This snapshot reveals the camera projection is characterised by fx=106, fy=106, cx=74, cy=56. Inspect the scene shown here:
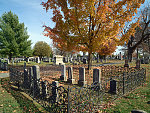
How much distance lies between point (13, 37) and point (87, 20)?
67.1ft

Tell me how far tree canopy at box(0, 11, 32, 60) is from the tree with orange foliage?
52.9 feet

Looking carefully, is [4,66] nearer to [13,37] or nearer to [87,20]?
[13,37]

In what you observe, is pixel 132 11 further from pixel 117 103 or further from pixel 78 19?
pixel 117 103

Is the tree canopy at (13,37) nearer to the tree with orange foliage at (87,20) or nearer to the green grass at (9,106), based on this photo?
the tree with orange foliage at (87,20)

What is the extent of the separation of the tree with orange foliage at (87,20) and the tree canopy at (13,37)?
16137mm

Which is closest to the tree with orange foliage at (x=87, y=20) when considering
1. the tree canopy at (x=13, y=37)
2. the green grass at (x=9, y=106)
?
the green grass at (x=9, y=106)

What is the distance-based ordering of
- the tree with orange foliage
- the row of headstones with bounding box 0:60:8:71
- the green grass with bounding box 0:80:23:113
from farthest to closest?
the row of headstones with bounding box 0:60:8:71
the tree with orange foliage
the green grass with bounding box 0:80:23:113

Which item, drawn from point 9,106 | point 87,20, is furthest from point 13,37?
point 9,106

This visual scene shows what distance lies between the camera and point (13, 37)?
79.7ft

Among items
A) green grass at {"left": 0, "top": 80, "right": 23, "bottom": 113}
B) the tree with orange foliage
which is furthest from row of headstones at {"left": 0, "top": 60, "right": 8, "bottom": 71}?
green grass at {"left": 0, "top": 80, "right": 23, "bottom": 113}

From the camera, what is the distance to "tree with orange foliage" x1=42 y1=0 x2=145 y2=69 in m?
9.91

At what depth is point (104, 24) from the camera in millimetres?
10344

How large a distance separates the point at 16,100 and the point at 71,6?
9.11 meters

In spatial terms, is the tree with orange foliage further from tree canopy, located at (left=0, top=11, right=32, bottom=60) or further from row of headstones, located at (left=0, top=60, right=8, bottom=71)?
tree canopy, located at (left=0, top=11, right=32, bottom=60)
